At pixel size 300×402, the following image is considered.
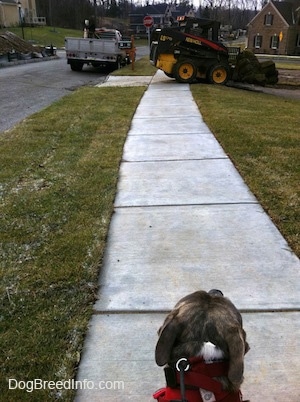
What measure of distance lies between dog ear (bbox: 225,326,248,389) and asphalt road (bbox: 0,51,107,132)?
8.36m

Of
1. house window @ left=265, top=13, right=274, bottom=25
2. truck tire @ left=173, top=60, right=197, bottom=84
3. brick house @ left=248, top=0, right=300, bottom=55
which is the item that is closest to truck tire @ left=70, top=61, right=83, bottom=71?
truck tire @ left=173, top=60, right=197, bottom=84

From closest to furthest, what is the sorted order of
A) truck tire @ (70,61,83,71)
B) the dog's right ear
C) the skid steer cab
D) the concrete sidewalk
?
the dog's right ear, the concrete sidewalk, the skid steer cab, truck tire @ (70,61,83,71)

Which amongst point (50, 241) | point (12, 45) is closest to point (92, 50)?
point (12, 45)

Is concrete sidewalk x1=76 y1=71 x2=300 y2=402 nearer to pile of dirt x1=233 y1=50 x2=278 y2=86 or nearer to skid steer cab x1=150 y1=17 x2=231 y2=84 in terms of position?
skid steer cab x1=150 y1=17 x2=231 y2=84

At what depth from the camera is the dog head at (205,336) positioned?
5.39 ft

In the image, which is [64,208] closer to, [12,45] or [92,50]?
[92,50]

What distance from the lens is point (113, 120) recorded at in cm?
935

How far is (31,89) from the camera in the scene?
1548 cm

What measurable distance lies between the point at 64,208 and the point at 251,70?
54.6 feet

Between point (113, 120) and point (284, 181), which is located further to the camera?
point (113, 120)

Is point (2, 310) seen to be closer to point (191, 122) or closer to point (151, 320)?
point (151, 320)

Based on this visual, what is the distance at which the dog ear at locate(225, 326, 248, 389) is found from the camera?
162 cm

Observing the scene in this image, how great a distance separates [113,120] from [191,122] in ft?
5.60

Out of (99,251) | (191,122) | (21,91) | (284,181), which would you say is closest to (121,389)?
(99,251)
